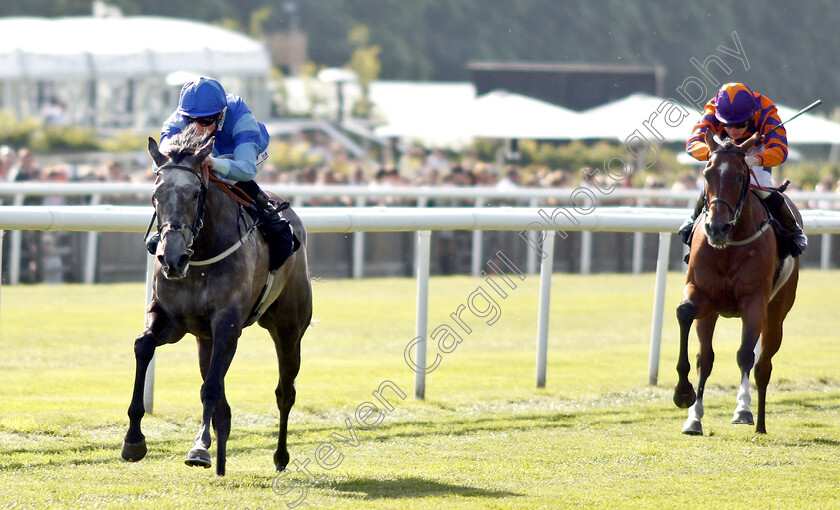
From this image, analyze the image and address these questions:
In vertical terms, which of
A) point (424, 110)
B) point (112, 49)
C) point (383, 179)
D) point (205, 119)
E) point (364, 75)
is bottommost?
point (383, 179)

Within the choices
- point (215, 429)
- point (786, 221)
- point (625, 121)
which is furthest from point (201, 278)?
point (625, 121)

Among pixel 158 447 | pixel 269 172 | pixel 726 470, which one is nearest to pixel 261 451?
pixel 158 447

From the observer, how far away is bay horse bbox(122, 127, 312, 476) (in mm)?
4473

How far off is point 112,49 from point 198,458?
2477 centimetres

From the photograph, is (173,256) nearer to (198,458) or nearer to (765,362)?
(198,458)

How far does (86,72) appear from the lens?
27391mm

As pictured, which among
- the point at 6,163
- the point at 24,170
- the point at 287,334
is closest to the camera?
the point at 287,334

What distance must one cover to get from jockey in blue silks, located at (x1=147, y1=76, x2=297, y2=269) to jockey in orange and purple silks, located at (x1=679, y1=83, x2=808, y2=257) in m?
2.25

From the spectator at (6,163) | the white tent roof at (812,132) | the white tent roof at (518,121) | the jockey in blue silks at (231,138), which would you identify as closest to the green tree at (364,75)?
the white tent roof at (518,121)

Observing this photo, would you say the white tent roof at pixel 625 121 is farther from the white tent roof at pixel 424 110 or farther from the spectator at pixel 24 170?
the spectator at pixel 24 170

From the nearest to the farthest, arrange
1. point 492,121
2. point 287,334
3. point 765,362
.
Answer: point 287,334 → point 765,362 → point 492,121

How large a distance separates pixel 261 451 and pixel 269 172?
1166 cm

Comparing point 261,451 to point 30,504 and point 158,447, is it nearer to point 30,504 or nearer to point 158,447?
point 158,447

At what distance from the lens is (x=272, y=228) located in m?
5.11
